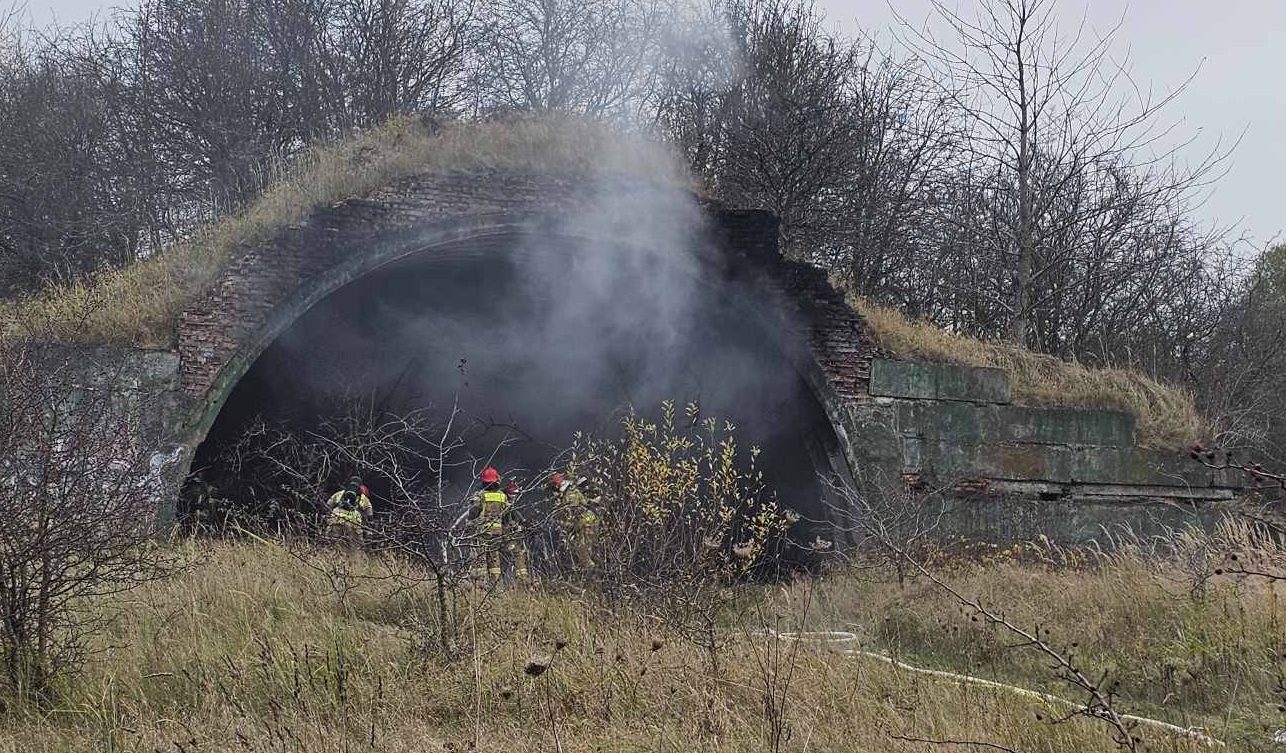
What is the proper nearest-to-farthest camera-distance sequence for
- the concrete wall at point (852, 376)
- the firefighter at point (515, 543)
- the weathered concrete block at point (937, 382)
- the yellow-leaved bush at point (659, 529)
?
the firefighter at point (515, 543), the yellow-leaved bush at point (659, 529), the concrete wall at point (852, 376), the weathered concrete block at point (937, 382)

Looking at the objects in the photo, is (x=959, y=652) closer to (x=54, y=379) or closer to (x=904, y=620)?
(x=904, y=620)

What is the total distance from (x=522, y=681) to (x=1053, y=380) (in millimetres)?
9142

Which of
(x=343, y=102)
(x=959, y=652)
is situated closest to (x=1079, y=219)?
(x=959, y=652)

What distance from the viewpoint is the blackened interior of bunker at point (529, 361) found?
12.3m

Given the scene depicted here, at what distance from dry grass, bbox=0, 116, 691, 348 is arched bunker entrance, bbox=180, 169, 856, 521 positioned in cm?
29

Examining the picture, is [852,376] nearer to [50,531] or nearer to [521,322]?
[521,322]

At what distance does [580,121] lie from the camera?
13.5m

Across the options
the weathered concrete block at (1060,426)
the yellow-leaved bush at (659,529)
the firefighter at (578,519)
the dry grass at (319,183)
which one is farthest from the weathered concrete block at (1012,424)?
the firefighter at (578,519)

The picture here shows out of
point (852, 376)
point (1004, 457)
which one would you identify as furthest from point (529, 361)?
point (1004, 457)

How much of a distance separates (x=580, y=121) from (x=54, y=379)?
7726 millimetres

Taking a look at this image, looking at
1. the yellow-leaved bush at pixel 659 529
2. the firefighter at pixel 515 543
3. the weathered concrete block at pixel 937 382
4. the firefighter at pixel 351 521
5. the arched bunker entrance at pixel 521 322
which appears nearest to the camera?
the firefighter at pixel 351 521

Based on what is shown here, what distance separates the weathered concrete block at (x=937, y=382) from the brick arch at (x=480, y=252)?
233 millimetres

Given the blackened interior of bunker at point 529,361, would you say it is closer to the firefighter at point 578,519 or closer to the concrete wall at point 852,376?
the concrete wall at point 852,376

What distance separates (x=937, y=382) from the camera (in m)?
11.8
